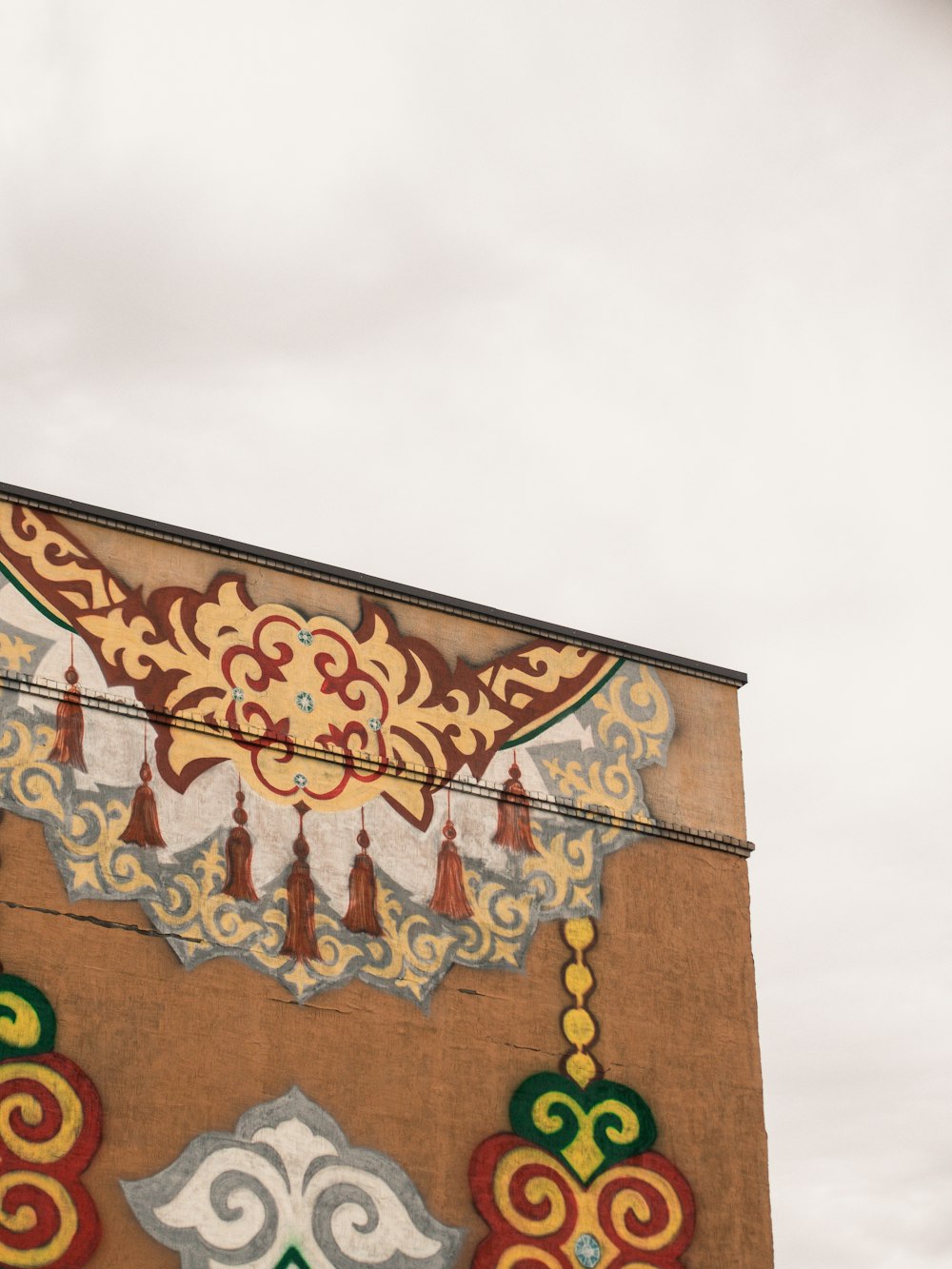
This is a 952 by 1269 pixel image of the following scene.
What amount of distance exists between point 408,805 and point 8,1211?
259 cm

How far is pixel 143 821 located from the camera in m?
8.62

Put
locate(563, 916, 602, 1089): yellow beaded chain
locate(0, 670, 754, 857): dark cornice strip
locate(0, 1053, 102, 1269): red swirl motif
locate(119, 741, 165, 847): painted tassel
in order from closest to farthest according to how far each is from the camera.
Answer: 1. locate(0, 1053, 102, 1269): red swirl motif
2. locate(119, 741, 165, 847): painted tassel
3. locate(0, 670, 754, 857): dark cornice strip
4. locate(563, 916, 602, 1089): yellow beaded chain

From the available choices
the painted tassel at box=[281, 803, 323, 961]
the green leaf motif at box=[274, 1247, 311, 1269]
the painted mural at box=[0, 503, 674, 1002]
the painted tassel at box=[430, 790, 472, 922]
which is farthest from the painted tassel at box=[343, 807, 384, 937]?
the green leaf motif at box=[274, 1247, 311, 1269]

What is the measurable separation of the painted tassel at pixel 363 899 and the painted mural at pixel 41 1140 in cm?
142

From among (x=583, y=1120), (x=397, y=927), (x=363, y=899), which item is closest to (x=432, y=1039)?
(x=397, y=927)

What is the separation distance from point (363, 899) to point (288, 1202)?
4.57 feet

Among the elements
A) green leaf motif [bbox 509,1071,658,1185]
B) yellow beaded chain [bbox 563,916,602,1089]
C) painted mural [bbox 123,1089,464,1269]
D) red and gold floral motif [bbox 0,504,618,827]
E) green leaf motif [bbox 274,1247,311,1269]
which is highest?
red and gold floral motif [bbox 0,504,618,827]

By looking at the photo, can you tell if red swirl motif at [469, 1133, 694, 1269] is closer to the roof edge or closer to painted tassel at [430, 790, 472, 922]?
painted tassel at [430, 790, 472, 922]

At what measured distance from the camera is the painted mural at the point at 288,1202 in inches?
313

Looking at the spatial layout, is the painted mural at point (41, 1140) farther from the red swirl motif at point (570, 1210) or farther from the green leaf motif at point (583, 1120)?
the green leaf motif at point (583, 1120)

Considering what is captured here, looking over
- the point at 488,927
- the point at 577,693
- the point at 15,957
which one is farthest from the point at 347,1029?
the point at 577,693

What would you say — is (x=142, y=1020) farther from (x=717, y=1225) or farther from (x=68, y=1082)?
(x=717, y=1225)

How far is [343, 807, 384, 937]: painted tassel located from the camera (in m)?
8.85

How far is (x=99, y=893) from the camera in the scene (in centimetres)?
838
